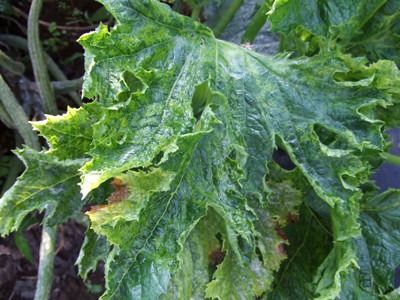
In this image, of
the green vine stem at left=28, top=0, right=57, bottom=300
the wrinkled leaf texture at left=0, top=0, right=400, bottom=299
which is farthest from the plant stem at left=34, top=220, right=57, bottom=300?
the wrinkled leaf texture at left=0, top=0, right=400, bottom=299

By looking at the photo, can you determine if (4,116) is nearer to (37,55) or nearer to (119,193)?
(37,55)

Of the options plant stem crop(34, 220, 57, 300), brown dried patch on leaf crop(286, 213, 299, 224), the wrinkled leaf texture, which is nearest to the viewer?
the wrinkled leaf texture

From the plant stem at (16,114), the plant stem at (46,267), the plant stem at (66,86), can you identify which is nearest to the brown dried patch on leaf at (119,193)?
the plant stem at (46,267)

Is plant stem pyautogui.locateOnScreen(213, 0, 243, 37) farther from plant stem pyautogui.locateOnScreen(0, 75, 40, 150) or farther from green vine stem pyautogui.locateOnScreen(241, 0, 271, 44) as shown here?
plant stem pyautogui.locateOnScreen(0, 75, 40, 150)

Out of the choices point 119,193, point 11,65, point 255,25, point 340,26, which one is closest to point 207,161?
point 119,193

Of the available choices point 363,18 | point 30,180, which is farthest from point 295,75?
point 30,180

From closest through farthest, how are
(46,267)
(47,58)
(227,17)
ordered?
(46,267) < (227,17) < (47,58)
